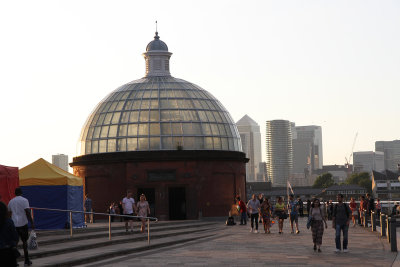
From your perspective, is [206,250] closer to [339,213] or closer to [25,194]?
[339,213]

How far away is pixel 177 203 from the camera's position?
46188 millimetres

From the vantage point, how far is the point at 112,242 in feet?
78.0

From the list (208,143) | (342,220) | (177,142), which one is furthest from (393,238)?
(208,143)

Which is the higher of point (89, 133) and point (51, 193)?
point (89, 133)

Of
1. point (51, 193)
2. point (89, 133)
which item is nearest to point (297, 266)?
point (51, 193)

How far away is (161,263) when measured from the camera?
18281mm

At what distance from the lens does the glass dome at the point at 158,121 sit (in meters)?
47.2

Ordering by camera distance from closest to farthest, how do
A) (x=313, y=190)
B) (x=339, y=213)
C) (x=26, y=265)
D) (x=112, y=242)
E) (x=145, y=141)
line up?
(x=26, y=265)
(x=339, y=213)
(x=112, y=242)
(x=145, y=141)
(x=313, y=190)

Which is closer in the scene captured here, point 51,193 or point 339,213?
point 339,213

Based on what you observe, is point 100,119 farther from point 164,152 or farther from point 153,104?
point 164,152

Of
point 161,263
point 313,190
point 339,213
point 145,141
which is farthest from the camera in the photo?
point 313,190

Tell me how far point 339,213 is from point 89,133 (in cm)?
3106

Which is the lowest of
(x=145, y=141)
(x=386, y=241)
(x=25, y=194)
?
(x=386, y=241)

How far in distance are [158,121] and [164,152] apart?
2.70 m
